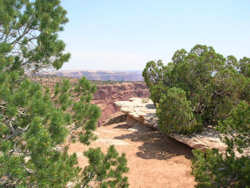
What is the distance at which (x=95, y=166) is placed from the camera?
14.6ft

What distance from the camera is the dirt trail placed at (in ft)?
27.0

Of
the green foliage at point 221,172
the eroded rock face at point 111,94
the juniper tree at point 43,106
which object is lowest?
the eroded rock face at point 111,94

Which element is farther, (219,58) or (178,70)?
(178,70)

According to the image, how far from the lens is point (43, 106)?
10.7ft

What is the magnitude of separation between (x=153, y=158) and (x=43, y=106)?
8.81m

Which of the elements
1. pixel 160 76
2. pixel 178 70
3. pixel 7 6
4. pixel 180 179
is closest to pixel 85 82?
pixel 7 6

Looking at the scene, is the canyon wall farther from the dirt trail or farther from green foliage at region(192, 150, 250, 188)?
green foliage at region(192, 150, 250, 188)

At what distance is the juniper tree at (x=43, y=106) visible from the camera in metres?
3.19

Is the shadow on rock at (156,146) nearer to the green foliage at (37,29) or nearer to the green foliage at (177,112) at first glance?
the green foliage at (177,112)

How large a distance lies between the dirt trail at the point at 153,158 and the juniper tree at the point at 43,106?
4459 mm

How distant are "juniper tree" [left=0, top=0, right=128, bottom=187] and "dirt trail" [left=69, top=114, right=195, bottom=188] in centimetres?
446

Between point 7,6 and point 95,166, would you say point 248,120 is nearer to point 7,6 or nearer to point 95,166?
point 95,166

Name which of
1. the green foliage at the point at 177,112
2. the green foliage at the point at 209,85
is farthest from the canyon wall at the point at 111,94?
the green foliage at the point at 177,112

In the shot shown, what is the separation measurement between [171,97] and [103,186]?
25.7 feet
